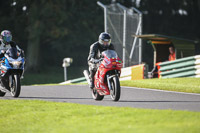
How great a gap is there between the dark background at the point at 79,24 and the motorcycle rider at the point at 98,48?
30.5m

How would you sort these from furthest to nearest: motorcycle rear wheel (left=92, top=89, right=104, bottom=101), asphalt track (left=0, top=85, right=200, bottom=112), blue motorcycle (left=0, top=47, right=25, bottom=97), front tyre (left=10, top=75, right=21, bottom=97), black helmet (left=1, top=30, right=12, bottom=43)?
1. black helmet (left=1, top=30, right=12, bottom=43)
2. blue motorcycle (left=0, top=47, right=25, bottom=97)
3. front tyre (left=10, top=75, right=21, bottom=97)
4. motorcycle rear wheel (left=92, top=89, right=104, bottom=101)
5. asphalt track (left=0, top=85, right=200, bottom=112)

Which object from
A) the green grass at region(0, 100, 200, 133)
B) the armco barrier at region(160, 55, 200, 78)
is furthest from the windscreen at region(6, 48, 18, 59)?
the armco barrier at region(160, 55, 200, 78)

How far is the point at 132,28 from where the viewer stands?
23.9m

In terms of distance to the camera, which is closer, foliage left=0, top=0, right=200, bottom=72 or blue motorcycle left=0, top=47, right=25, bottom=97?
blue motorcycle left=0, top=47, right=25, bottom=97

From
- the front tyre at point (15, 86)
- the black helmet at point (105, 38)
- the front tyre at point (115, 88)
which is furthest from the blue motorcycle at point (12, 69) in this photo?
the front tyre at point (115, 88)

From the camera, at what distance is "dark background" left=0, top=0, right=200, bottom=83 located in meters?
43.8

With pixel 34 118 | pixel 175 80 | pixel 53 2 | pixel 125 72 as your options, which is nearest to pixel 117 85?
pixel 34 118

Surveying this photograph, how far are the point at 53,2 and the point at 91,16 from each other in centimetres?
598

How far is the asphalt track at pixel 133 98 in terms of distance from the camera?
11.2 m

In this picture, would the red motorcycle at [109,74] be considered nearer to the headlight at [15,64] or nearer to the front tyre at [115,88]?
the front tyre at [115,88]

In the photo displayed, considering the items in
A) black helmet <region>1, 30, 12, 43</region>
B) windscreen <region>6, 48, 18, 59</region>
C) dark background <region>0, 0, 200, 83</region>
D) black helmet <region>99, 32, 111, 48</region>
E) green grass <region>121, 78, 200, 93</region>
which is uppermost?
dark background <region>0, 0, 200, 83</region>

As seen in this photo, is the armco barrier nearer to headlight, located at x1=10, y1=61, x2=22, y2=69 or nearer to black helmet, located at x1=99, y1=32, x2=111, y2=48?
black helmet, located at x1=99, y1=32, x2=111, y2=48

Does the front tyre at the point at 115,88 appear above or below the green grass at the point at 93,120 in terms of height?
above

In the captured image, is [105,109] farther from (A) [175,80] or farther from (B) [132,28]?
(B) [132,28]
